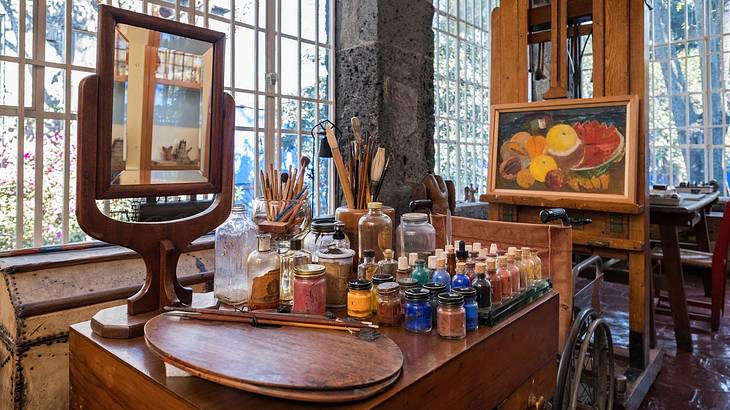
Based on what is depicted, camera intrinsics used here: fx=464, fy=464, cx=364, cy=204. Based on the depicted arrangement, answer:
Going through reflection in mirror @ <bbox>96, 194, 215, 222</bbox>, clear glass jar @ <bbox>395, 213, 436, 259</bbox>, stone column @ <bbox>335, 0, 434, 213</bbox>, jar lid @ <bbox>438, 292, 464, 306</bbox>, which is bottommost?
jar lid @ <bbox>438, 292, 464, 306</bbox>

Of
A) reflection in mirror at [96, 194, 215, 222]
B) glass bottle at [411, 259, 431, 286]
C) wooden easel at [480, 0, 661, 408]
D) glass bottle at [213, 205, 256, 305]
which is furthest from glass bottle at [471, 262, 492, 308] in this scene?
wooden easel at [480, 0, 661, 408]

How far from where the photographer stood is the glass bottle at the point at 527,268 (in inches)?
53.3

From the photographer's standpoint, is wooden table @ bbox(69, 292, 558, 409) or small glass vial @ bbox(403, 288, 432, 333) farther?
small glass vial @ bbox(403, 288, 432, 333)

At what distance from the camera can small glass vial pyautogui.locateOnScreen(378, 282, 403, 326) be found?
3.58 ft

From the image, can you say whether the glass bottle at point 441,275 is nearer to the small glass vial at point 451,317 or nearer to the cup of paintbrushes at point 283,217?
the small glass vial at point 451,317

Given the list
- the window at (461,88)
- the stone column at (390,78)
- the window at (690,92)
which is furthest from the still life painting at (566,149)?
the window at (690,92)

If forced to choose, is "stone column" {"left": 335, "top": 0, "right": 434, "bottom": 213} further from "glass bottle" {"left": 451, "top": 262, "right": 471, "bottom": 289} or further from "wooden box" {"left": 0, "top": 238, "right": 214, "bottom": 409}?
"glass bottle" {"left": 451, "top": 262, "right": 471, "bottom": 289}

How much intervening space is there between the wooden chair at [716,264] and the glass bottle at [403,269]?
3.24 m

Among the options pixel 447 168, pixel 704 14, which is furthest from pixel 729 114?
pixel 447 168

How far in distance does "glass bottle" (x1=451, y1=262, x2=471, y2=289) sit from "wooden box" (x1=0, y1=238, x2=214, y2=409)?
4.51 feet

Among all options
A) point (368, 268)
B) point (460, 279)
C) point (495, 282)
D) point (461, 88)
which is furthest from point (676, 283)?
point (368, 268)

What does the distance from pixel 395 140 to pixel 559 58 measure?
112 centimetres

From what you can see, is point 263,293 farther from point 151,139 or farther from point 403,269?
point 151,139

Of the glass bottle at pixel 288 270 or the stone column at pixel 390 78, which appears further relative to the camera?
the stone column at pixel 390 78
